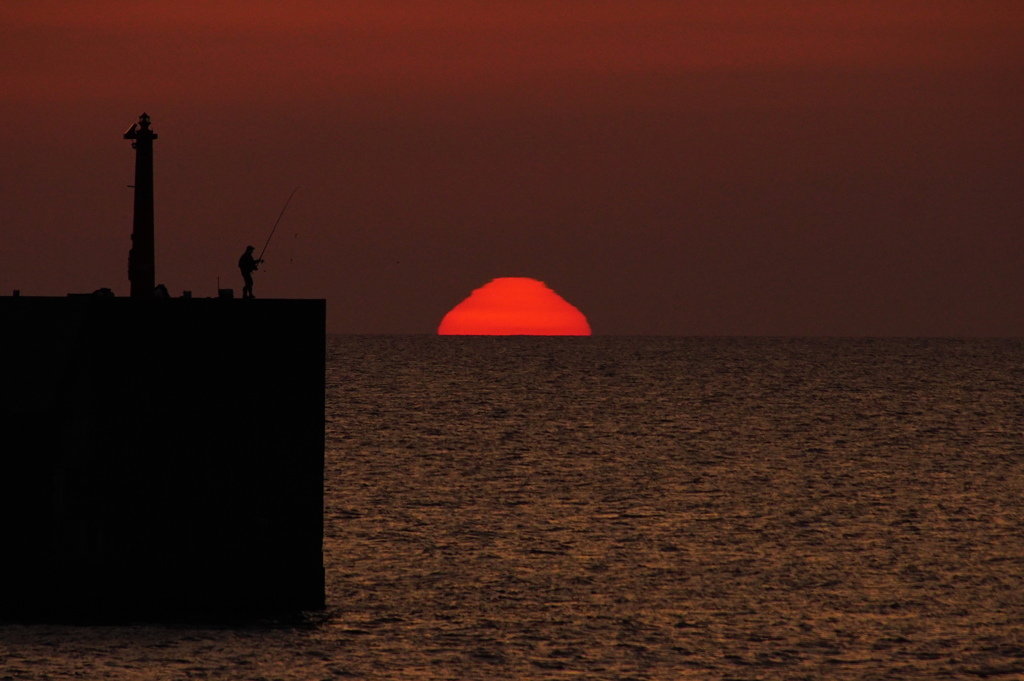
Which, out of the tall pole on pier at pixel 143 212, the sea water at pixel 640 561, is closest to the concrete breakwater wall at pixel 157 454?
the sea water at pixel 640 561

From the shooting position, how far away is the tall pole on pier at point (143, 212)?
26594 mm

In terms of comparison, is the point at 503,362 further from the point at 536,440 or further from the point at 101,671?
the point at 101,671

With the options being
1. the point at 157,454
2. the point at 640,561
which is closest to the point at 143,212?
the point at 157,454

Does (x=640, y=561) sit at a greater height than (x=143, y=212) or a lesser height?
lesser

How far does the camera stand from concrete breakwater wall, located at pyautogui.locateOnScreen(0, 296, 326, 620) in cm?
2062

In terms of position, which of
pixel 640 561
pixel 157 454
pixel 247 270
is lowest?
pixel 640 561

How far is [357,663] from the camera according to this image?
20266mm

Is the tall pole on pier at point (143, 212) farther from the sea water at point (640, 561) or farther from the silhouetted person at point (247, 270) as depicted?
the sea water at point (640, 561)

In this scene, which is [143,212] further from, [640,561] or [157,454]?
[640,561]

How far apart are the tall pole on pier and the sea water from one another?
6.75 metres

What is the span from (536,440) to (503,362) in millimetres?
108846

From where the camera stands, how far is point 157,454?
2095 centimetres

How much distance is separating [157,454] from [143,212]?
7158 mm

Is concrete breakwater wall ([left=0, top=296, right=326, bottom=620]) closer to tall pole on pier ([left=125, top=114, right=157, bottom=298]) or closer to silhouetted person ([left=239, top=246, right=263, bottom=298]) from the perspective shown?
silhouetted person ([left=239, top=246, right=263, bottom=298])
